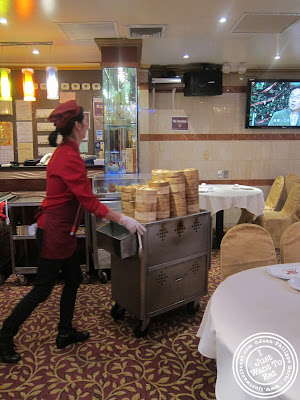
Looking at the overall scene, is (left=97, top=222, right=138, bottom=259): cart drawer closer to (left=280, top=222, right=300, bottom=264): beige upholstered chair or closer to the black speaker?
(left=280, top=222, right=300, bottom=264): beige upholstered chair

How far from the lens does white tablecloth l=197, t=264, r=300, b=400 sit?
1212mm

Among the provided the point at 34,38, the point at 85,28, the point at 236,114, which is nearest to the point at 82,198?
the point at 85,28

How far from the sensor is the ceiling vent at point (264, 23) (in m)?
3.54

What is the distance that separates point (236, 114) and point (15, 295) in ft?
15.6

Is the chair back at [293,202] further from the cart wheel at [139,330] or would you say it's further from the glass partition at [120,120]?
the cart wheel at [139,330]

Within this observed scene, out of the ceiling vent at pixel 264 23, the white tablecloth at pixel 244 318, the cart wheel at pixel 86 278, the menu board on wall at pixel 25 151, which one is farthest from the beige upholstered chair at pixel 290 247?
the menu board on wall at pixel 25 151

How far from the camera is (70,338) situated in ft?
8.60

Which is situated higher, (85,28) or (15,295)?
(85,28)

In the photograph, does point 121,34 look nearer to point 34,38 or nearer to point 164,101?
point 34,38

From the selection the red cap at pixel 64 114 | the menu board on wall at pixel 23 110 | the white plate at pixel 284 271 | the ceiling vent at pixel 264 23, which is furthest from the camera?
the menu board on wall at pixel 23 110

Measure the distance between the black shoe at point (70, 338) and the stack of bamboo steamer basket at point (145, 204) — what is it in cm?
102

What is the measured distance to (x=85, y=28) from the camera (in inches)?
157

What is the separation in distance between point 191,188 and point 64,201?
104cm

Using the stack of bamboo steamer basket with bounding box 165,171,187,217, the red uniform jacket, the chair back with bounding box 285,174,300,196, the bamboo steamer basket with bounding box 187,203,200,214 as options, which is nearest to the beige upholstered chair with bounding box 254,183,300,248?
the chair back with bounding box 285,174,300,196
